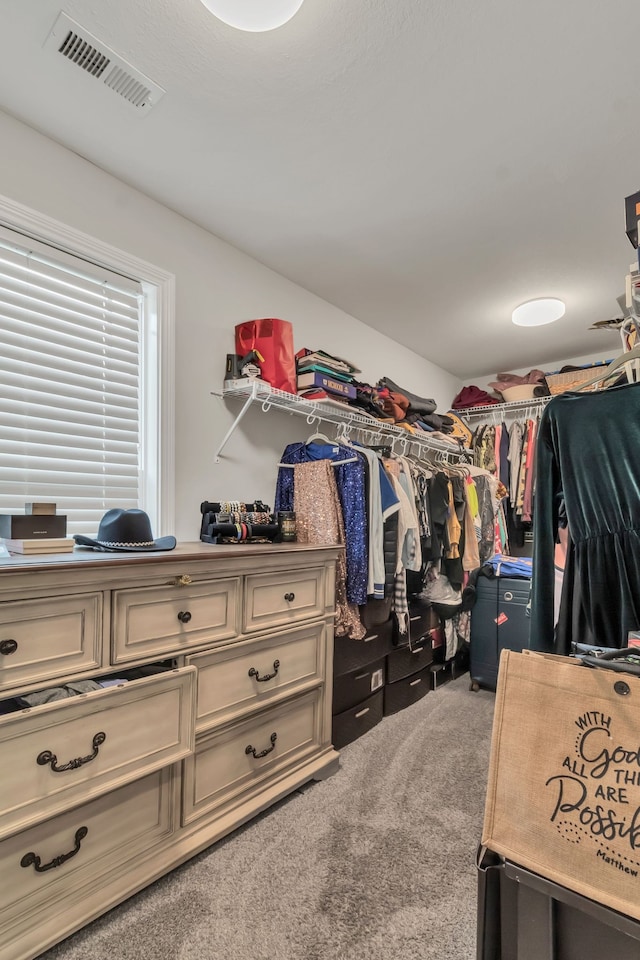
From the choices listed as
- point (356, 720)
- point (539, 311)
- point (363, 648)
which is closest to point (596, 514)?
point (363, 648)

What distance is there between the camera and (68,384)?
188cm

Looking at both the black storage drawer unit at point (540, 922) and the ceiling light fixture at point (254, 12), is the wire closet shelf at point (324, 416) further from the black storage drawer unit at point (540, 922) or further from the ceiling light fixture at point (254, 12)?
the black storage drawer unit at point (540, 922)

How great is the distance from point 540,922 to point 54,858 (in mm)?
1163

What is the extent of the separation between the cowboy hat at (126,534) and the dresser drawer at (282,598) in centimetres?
35

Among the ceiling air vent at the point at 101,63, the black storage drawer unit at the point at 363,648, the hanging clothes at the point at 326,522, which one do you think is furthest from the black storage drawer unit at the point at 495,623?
the ceiling air vent at the point at 101,63

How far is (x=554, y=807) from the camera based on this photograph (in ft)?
2.28

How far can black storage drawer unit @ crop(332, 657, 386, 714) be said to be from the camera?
229 centimetres

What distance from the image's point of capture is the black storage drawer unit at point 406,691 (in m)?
2.70

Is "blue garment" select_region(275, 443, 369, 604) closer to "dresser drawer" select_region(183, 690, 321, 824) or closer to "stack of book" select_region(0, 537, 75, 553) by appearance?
"dresser drawer" select_region(183, 690, 321, 824)

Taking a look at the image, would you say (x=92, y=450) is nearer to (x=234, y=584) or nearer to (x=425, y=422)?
(x=234, y=584)

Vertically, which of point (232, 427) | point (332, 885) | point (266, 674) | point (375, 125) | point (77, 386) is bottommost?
point (332, 885)

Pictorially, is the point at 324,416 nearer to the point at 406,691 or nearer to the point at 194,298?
the point at 194,298

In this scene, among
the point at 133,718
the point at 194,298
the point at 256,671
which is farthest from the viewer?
the point at 194,298

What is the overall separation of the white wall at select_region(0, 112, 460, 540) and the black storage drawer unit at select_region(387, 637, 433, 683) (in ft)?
3.75
